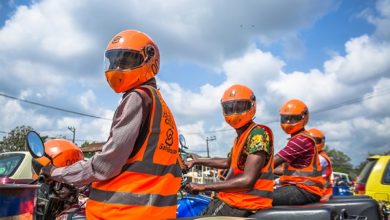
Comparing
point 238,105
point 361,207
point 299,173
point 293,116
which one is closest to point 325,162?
point 293,116

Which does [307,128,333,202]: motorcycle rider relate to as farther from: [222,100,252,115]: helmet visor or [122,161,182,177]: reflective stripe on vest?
[122,161,182,177]: reflective stripe on vest

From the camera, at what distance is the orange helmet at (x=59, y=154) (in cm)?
365

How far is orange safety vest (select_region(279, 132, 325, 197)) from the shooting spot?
17.5 feet

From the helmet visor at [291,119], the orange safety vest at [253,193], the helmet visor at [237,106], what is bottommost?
the orange safety vest at [253,193]

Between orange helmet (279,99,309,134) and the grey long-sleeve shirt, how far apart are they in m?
4.00

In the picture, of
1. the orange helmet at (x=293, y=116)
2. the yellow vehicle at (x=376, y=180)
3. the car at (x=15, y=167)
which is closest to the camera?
the orange helmet at (x=293, y=116)

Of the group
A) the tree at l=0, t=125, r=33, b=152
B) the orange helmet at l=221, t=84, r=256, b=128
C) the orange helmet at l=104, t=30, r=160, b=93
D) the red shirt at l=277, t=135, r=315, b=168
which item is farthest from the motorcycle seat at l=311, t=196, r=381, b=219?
the tree at l=0, t=125, r=33, b=152

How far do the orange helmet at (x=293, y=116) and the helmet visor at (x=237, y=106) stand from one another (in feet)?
5.83

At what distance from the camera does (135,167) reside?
2457 millimetres

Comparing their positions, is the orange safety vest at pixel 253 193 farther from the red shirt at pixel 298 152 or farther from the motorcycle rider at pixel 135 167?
the motorcycle rider at pixel 135 167

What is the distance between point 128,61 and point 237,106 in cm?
203

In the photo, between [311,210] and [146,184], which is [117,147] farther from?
[311,210]

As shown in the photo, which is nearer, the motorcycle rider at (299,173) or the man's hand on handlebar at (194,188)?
the man's hand on handlebar at (194,188)

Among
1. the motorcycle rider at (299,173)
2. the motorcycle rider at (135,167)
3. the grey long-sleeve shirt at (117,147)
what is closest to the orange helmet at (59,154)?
the motorcycle rider at (135,167)
